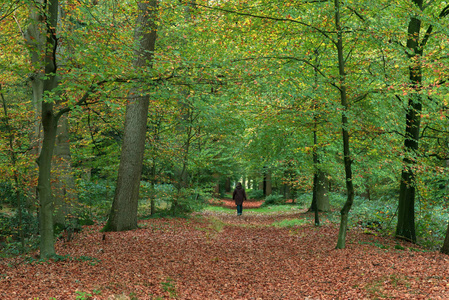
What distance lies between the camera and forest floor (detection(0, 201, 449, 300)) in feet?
16.6

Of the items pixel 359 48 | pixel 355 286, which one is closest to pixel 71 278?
pixel 355 286

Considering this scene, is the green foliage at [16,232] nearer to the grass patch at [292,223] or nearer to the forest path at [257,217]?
the forest path at [257,217]

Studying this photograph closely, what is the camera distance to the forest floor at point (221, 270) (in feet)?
16.6

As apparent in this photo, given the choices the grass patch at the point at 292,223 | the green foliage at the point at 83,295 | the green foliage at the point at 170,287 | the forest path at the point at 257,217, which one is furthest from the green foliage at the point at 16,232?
the grass patch at the point at 292,223

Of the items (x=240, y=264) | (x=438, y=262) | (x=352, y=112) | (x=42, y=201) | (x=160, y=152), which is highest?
(x=352, y=112)

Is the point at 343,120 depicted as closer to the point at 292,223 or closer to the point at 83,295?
the point at 83,295

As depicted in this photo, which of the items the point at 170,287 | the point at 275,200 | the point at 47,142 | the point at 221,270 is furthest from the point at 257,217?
the point at 47,142

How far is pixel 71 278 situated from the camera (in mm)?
5297

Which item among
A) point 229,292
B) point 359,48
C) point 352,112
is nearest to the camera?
point 229,292

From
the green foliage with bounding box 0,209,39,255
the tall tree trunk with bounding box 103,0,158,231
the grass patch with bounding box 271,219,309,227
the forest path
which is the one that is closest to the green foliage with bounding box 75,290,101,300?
the green foliage with bounding box 0,209,39,255

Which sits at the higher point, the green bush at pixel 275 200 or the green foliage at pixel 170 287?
the green foliage at pixel 170 287

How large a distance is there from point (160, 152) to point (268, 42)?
17.8 feet

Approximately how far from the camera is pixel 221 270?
7160 mm

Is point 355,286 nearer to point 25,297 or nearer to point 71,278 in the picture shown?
point 71,278
